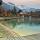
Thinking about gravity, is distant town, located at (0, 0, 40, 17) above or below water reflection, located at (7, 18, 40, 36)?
above

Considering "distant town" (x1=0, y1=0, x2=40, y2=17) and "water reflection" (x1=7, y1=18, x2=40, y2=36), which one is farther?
"distant town" (x1=0, y1=0, x2=40, y2=17)

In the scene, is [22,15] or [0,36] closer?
[0,36]

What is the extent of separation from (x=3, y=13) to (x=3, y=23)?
0.15 m

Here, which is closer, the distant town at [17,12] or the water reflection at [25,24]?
the water reflection at [25,24]

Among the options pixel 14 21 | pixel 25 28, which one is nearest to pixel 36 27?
pixel 25 28

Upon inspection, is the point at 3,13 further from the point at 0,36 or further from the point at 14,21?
the point at 0,36

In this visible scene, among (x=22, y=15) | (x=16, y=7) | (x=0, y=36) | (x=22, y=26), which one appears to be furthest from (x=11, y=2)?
(x=0, y=36)

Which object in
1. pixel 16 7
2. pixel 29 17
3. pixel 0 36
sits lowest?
pixel 0 36

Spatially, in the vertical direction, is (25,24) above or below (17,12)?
below

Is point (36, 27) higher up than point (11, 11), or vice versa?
point (11, 11)

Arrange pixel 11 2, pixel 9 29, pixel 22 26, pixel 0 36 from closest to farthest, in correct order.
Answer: pixel 0 36 → pixel 9 29 → pixel 22 26 → pixel 11 2

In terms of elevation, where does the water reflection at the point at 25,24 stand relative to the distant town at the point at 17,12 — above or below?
below

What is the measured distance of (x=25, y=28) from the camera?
3.42 ft

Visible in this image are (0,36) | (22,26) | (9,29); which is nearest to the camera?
(0,36)
